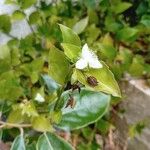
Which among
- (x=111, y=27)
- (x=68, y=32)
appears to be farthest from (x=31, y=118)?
(x=111, y=27)

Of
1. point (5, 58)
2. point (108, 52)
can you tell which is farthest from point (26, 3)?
point (108, 52)

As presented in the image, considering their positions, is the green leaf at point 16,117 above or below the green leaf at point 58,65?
below

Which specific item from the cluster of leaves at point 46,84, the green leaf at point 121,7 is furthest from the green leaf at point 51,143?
the green leaf at point 121,7

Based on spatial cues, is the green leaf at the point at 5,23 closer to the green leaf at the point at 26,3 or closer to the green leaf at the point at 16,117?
the green leaf at the point at 26,3

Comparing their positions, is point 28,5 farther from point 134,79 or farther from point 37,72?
point 134,79

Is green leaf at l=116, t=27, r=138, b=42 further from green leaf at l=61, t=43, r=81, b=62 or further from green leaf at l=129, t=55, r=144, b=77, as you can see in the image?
green leaf at l=61, t=43, r=81, b=62

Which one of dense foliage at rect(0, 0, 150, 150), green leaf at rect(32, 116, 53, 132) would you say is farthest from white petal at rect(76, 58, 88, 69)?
green leaf at rect(32, 116, 53, 132)

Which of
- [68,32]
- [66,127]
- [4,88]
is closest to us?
[68,32]
